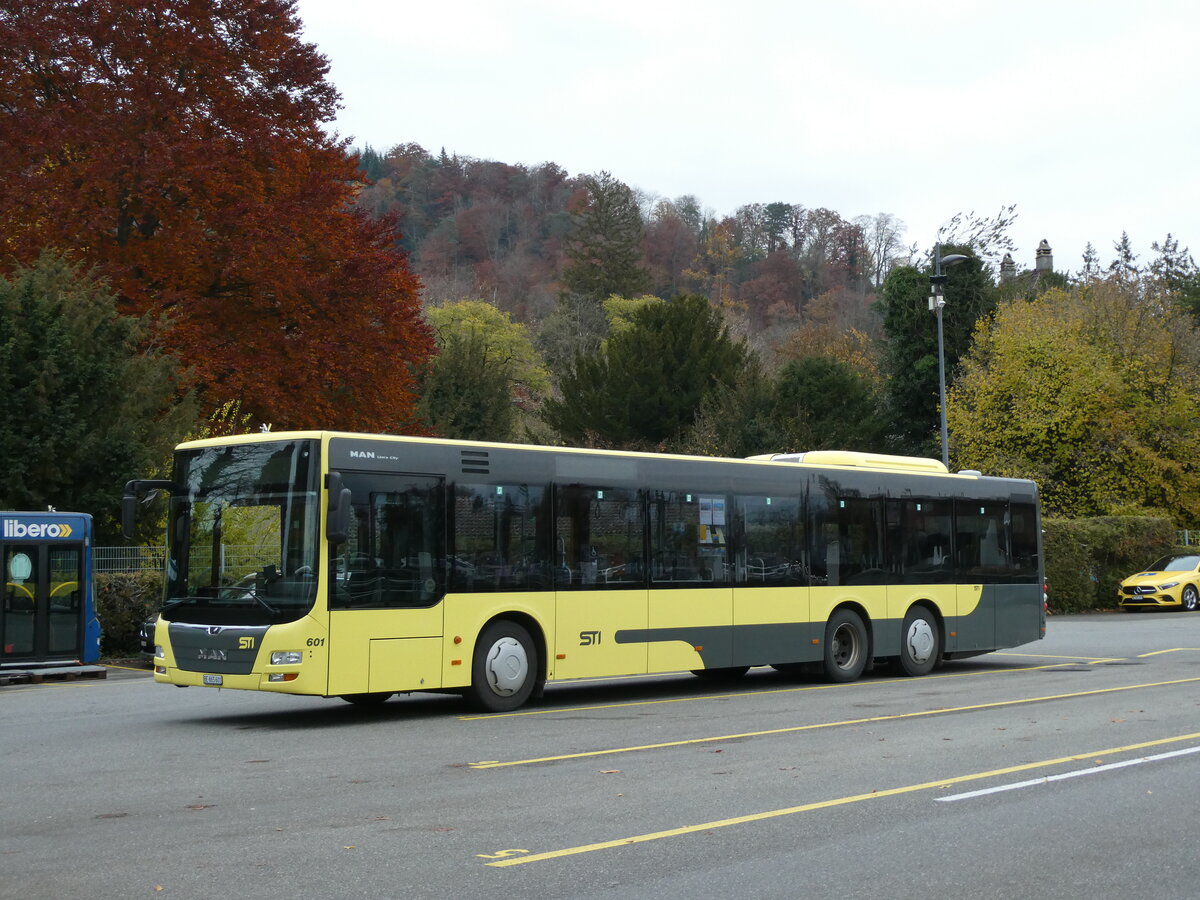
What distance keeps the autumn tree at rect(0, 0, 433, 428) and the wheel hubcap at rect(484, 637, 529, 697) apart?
14.9m

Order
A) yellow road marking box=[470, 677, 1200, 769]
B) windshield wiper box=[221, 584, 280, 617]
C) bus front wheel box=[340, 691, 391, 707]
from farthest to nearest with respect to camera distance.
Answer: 1. bus front wheel box=[340, 691, 391, 707]
2. windshield wiper box=[221, 584, 280, 617]
3. yellow road marking box=[470, 677, 1200, 769]

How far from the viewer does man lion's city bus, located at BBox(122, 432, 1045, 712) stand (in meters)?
13.1

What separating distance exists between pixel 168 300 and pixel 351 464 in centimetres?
1801

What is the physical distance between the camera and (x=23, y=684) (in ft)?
65.4

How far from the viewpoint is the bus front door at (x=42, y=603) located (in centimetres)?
1995

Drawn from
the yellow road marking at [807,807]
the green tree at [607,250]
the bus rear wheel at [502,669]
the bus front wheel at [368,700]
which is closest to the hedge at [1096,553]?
the bus rear wheel at [502,669]

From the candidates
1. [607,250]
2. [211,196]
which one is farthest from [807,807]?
[607,250]

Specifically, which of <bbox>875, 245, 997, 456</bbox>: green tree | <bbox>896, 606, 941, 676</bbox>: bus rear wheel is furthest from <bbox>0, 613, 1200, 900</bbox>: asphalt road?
<bbox>875, 245, 997, 456</bbox>: green tree

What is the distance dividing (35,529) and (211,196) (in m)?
11.8

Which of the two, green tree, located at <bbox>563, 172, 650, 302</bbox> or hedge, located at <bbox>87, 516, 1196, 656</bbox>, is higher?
green tree, located at <bbox>563, 172, 650, 302</bbox>

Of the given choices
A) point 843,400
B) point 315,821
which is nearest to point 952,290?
point 843,400

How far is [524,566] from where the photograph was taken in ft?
48.4

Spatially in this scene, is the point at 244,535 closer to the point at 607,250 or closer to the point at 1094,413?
the point at 1094,413

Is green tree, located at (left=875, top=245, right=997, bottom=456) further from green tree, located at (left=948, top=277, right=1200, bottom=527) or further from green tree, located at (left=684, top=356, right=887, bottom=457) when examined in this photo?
green tree, located at (left=948, top=277, right=1200, bottom=527)
